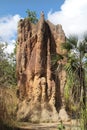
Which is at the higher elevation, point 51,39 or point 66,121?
point 51,39

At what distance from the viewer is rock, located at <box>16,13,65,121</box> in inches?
1160

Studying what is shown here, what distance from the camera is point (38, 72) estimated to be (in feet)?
101

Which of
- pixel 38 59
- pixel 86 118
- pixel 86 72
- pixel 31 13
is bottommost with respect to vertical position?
pixel 86 118

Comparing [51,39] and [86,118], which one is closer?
[86,118]

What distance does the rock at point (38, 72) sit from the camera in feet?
96.6

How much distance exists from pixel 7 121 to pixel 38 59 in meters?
10.6

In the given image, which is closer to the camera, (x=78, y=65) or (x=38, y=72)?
(x=78, y=65)

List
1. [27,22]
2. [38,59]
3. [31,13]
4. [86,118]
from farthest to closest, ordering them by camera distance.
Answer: [31,13], [27,22], [38,59], [86,118]

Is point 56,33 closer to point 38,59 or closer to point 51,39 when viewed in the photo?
point 51,39

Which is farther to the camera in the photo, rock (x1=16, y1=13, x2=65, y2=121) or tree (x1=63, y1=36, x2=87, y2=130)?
rock (x1=16, y1=13, x2=65, y2=121)

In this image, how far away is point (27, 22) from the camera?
32.8m

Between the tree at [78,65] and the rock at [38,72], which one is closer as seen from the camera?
the tree at [78,65]

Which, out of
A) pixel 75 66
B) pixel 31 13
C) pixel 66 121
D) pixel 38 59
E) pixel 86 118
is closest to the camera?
pixel 86 118

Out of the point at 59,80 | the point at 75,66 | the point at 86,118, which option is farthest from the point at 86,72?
the point at 59,80
